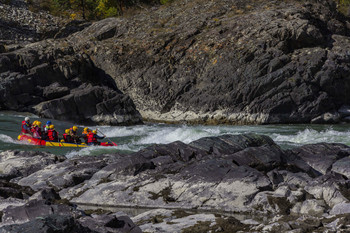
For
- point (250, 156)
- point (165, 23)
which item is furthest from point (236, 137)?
point (165, 23)

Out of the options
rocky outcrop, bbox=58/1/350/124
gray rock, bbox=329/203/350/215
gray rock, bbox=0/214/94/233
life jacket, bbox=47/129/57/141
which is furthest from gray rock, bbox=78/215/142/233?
rocky outcrop, bbox=58/1/350/124

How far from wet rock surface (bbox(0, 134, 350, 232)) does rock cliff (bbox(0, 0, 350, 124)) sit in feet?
54.2

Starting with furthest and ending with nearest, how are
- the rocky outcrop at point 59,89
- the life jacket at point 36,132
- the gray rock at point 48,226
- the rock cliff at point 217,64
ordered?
the rock cliff at point 217,64
the rocky outcrop at point 59,89
the life jacket at point 36,132
the gray rock at point 48,226

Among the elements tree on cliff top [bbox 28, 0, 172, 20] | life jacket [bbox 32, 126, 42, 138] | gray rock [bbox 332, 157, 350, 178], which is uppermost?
tree on cliff top [bbox 28, 0, 172, 20]

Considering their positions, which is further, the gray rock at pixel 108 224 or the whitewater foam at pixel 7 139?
the whitewater foam at pixel 7 139

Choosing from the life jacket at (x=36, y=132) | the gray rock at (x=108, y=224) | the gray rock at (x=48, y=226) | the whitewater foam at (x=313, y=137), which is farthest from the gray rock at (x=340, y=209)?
the life jacket at (x=36, y=132)

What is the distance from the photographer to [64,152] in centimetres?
1861

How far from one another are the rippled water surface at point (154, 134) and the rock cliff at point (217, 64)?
2.41 m

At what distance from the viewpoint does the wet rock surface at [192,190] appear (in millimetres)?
7949

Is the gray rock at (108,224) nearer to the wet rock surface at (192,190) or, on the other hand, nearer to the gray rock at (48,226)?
the wet rock surface at (192,190)

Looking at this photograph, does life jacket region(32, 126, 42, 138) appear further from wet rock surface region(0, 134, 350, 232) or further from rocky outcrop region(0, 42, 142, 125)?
rocky outcrop region(0, 42, 142, 125)

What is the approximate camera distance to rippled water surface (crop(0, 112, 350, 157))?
19.9 meters

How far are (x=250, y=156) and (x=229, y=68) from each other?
2151 cm

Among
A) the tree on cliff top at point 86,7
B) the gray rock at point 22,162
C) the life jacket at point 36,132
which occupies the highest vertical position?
the tree on cliff top at point 86,7
